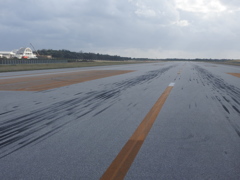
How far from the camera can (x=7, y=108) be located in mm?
7391

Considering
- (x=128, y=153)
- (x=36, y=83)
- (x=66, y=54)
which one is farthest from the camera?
(x=66, y=54)

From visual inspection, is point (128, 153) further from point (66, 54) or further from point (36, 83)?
point (66, 54)

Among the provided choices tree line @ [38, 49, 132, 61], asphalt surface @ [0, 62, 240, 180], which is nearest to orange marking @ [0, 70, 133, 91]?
asphalt surface @ [0, 62, 240, 180]

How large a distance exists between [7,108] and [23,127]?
2.50 metres

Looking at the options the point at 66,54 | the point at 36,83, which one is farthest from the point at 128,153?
the point at 66,54

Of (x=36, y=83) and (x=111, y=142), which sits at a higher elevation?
(x=111, y=142)

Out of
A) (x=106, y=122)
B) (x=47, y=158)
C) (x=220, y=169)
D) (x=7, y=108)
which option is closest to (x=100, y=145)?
(x=47, y=158)

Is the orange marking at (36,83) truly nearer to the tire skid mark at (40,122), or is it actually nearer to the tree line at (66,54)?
the tire skid mark at (40,122)

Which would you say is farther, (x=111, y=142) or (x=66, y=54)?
(x=66, y=54)

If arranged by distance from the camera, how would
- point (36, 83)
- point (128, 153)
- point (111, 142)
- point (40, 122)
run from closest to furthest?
point (128, 153) < point (111, 142) < point (40, 122) < point (36, 83)

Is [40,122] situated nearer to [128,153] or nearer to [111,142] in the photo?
[111,142]

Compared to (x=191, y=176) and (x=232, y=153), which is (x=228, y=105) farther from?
(x=191, y=176)

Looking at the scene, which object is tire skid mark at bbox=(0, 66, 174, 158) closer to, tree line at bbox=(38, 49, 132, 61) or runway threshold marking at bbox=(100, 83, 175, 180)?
runway threshold marking at bbox=(100, 83, 175, 180)

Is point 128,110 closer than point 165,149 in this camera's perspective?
No
